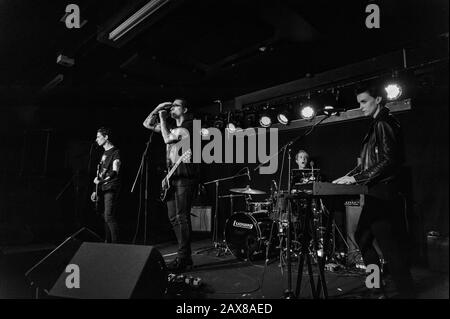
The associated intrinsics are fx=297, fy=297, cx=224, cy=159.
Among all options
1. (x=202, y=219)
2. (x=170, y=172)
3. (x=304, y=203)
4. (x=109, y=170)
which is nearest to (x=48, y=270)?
(x=170, y=172)

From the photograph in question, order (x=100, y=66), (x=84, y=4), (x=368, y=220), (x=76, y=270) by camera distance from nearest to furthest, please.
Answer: (x=76, y=270), (x=368, y=220), (x=84, y=4), (x=100, y=66)

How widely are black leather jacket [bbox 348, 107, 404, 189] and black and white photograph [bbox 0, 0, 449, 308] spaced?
0.05 ft

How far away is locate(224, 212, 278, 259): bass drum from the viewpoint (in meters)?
4.36

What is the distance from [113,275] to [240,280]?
174cm

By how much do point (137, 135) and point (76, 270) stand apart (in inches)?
226

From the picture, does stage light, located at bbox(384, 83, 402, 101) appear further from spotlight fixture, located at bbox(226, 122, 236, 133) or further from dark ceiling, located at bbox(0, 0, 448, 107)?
spotlight fixture, located at bbox(226, 122, 236, 133)

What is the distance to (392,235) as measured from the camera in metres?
2.13

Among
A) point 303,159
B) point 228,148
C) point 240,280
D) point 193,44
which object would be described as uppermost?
point 193,44

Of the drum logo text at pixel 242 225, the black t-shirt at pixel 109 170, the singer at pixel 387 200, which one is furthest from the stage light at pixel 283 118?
the singer at pixel 387 200

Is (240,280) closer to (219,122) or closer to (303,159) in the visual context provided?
(303,159)

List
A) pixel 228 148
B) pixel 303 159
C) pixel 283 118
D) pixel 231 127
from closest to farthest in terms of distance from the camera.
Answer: pixel 303 159 < pixel 283 118 < pixel 231 127 < pixel 228 148

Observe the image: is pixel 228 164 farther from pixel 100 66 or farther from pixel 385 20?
pixel 385 20

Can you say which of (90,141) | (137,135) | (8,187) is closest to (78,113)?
(90,141)

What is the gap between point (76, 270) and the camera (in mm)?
2049
